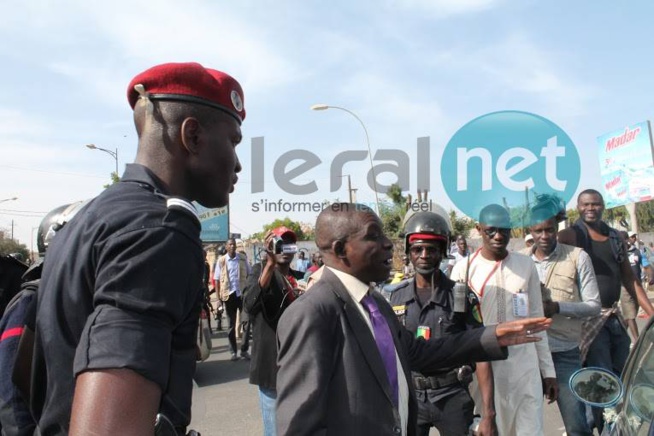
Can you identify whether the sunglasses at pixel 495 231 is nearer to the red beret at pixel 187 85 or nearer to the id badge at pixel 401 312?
the id badge at pixel 401 312

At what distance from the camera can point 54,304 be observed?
1136 mm

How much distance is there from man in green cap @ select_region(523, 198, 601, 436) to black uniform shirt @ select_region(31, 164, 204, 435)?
344 cm

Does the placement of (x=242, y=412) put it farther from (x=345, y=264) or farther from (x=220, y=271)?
(x=220, y=271)

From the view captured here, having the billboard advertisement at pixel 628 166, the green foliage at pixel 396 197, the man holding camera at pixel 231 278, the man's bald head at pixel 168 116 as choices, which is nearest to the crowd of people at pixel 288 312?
the man's bald head at pixel 168 116

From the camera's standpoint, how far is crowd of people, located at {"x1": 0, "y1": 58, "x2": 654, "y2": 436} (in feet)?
3.30

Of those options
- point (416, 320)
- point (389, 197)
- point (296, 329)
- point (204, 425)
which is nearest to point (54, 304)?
point (296, 329)

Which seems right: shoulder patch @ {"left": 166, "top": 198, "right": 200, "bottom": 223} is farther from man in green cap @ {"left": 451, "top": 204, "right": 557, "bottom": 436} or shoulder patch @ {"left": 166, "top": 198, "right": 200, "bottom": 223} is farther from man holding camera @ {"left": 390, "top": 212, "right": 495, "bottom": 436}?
man in green cap @ {"left": 451, "top": 204, "right": 557, "bottom": 436}

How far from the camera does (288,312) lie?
7.64ft

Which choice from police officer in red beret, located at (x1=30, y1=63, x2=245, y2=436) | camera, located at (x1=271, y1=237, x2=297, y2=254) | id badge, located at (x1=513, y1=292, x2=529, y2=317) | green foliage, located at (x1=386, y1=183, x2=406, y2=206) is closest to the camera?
police officer in red beret, located at (x1=30, y1=63, x2=245, y2=436)

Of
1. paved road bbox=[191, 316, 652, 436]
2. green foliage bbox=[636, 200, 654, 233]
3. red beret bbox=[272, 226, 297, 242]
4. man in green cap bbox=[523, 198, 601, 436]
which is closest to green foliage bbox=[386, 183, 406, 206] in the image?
paved road bbox=[191, 316, 652, 436]

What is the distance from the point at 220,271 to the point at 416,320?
7601 mm

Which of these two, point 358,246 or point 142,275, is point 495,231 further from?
point 142,275

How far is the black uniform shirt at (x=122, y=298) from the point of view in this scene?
0.98 meters

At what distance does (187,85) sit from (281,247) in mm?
2782
